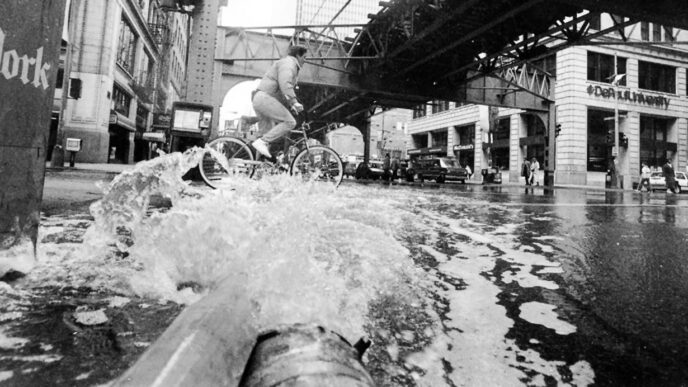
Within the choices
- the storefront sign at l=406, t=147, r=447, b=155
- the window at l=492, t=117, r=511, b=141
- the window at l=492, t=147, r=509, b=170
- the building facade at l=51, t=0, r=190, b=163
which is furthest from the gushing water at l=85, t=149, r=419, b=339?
the storefront sign at l=406, t=147, r=447, b=155

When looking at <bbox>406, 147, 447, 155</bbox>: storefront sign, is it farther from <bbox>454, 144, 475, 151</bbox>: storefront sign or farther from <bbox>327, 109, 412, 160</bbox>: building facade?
<bbox>327, 109, 412, 160</bbox>: building facade

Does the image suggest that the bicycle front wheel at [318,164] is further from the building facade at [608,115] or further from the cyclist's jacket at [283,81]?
the building facade at [608,115]

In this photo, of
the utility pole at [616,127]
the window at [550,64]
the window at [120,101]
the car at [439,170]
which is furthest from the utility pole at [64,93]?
the utility pole at [616,127]

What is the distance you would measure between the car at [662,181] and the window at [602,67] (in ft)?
25.1

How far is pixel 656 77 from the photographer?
32.0 meters

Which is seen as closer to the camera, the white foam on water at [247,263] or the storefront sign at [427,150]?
the white foam on water at [247,263]

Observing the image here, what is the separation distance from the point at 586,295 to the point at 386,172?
23.4 metres

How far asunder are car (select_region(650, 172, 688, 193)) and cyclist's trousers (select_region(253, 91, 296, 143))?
30.4m

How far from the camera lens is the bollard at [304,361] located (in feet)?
2.40

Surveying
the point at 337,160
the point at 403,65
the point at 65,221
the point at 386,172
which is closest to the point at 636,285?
the point at 65,221

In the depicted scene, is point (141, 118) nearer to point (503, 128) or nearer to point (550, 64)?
point (503, 128)

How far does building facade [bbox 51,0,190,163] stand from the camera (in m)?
19.0

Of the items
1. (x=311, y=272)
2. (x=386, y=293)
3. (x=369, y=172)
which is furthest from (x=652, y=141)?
(x=311, y=272)

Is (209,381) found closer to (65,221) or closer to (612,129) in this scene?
(65,221)
